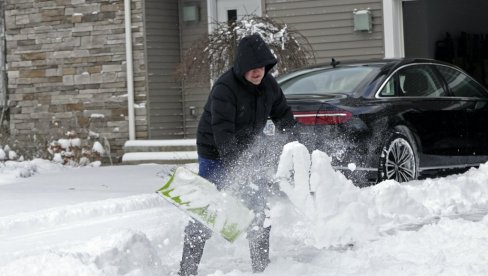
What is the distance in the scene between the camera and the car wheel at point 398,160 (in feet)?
31.3

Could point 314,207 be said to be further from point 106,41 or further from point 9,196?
point 106,41

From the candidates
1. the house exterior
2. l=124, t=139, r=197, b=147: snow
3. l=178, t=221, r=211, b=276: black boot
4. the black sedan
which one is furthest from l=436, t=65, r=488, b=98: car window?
l=178, t=221, r=211, b=276: black boot

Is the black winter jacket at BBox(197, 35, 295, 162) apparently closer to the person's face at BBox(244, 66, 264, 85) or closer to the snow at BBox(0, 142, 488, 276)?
the person's face at BBox(244, 66, 264, 85)

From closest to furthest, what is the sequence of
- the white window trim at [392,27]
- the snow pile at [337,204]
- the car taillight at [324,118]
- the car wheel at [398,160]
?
1. the snow pile at [337,204]
2. the car taillight at [324,118]
3. the car wheel at [398,160]
4. the white window trim at [392,27]

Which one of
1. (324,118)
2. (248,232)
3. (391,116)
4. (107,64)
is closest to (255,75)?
(248,232)

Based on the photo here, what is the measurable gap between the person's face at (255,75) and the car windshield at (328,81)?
3593mm

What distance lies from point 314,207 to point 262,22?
7.08 m

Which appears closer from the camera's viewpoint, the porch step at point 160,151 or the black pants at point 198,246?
the black pants at point 198,246

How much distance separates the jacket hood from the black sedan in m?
2.80

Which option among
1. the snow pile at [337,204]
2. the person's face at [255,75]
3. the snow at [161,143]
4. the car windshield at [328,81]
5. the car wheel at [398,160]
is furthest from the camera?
the snow at [161,143]

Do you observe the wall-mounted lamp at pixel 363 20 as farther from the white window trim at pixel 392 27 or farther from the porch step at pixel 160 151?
the porch step at pixel 160 151

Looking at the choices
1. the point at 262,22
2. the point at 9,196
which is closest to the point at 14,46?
the point at 262,22

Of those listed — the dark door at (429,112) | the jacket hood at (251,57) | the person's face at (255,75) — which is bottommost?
the dark door at (429,112)

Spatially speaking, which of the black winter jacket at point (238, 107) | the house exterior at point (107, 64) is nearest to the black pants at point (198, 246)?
the black winter jacket at point (238, 107)
